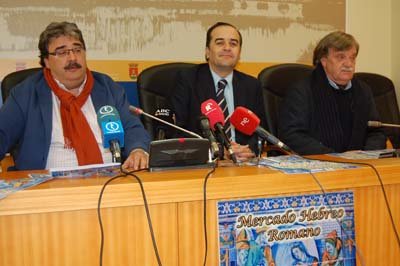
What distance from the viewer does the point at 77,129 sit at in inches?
74.3

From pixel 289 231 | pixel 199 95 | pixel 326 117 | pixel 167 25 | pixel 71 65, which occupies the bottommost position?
pixel 289 231

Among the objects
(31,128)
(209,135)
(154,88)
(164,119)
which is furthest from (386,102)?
(31,128)

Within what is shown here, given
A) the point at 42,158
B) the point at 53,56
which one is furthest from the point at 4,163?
the point at 53,56

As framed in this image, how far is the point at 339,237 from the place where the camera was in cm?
132

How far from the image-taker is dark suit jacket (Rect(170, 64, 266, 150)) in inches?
91.6

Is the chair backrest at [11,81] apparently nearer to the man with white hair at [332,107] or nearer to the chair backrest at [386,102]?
the man with white hair at [332,107]

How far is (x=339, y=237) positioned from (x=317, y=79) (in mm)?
1206

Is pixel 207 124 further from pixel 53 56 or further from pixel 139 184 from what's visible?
pixel 53 56

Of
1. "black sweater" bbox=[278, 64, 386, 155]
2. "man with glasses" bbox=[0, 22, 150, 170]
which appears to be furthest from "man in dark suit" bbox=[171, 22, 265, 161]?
"man with glasses" bbox=[0, 22, 150, 170]

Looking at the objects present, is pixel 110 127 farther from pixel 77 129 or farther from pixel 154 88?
pixel 154 88

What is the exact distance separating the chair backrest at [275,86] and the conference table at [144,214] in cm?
106

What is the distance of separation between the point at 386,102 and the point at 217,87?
1121 mm

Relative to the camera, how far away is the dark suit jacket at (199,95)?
233 centimetres

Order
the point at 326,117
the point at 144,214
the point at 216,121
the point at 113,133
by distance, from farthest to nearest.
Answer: the point at 326,117
the point at 216,121
the point at 113,133
the point at 144,214
